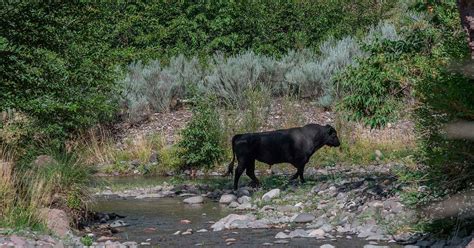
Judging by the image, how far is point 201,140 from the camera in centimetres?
1884

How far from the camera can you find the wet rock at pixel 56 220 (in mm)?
10930

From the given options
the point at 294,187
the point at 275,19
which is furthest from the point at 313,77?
the point at 294,187

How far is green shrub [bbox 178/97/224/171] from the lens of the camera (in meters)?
18.8

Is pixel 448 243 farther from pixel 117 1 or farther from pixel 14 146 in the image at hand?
pixel 117 1

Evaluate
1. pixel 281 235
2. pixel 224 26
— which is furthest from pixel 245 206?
pixel 224 26

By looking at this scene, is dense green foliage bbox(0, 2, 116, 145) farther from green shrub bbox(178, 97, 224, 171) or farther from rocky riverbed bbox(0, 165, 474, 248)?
green shrub bbox(178, 97, 224, 171)

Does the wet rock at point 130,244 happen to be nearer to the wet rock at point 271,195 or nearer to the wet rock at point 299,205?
the wet rock at point 299,205

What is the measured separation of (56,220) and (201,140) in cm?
772

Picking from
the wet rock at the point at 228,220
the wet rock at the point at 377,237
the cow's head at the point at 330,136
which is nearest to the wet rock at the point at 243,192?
the cow's head at the point at 330,136

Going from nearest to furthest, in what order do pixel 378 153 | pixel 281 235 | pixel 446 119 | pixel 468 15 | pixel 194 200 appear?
pixel 468 15 < pixel 446 119 < pixel 281 235 < pixel 194 200 < pixel 378 153

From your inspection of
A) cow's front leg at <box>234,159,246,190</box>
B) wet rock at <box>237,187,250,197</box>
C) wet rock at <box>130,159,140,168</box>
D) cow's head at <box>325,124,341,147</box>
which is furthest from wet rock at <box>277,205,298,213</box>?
wet rock at <box>130,159,140,168</box>

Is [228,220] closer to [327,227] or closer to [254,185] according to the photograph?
[327,227]

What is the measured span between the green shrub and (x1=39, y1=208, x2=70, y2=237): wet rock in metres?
7.18

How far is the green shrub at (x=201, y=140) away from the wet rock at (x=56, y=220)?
7.18m
